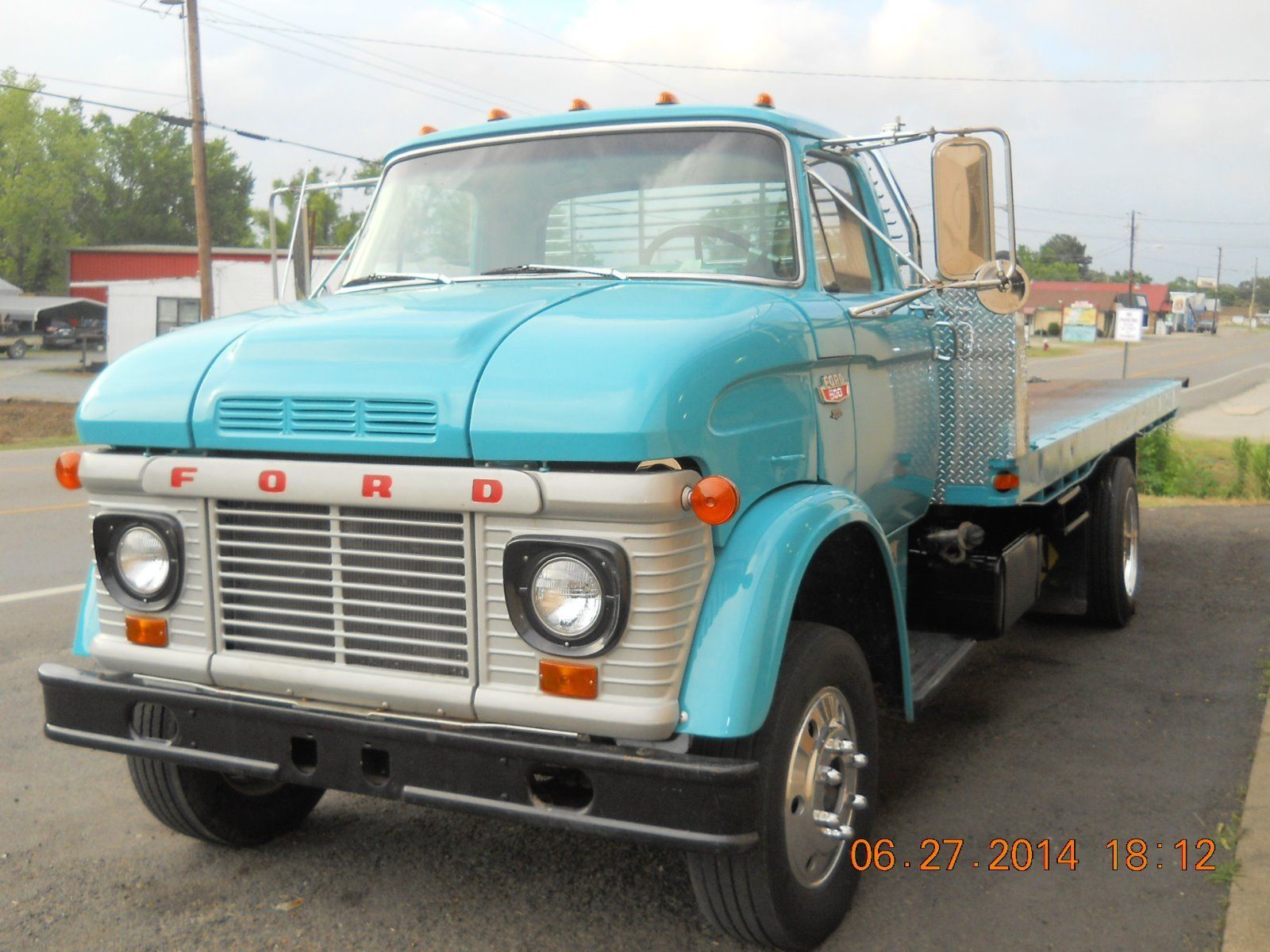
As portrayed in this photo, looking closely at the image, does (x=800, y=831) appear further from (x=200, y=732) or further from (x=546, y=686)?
(x=200, y=732)

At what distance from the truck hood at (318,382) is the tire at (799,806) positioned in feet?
3.26

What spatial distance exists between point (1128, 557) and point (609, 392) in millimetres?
5293

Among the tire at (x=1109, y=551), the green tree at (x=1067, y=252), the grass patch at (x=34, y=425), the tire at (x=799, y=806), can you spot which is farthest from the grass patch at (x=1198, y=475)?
the green tree at (x=1067, y=252)

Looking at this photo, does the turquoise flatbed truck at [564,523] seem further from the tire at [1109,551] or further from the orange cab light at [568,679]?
the tire at [1109,551]

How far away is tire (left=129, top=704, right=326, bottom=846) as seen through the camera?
3.72m

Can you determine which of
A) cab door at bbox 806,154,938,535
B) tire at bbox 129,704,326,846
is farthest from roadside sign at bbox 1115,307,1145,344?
tire at bbox 129,704,326,846

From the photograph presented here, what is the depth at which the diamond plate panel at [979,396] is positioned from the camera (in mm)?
4930

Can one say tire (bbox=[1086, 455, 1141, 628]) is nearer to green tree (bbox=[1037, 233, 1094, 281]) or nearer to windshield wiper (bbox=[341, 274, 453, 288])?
windshield wiper (bbox=[341, 274, 453, 288])

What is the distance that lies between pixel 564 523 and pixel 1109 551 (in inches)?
183

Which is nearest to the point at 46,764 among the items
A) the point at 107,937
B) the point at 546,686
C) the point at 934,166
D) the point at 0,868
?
the point at 0,868

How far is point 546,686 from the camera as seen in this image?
9.36ft

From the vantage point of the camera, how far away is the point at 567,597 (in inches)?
111

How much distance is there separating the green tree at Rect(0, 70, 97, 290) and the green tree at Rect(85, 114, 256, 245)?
4251mm

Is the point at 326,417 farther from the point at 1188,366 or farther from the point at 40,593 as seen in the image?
the point at 1188,366
